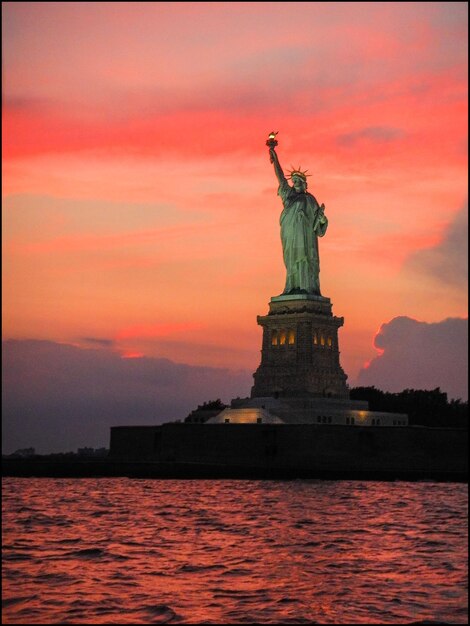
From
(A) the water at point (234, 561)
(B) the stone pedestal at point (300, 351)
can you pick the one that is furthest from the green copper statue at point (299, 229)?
(A) the water at point (234, 561)

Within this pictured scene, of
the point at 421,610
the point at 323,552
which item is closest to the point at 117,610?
the point at 421,610

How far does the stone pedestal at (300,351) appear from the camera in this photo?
234 ft

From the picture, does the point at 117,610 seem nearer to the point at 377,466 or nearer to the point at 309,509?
the point at 309,509

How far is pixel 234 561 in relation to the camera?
76.9 ft

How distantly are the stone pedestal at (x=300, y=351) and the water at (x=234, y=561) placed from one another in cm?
2887

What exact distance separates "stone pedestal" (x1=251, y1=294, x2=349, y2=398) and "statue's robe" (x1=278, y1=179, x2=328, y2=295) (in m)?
1.69

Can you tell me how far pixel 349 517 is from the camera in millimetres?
34156

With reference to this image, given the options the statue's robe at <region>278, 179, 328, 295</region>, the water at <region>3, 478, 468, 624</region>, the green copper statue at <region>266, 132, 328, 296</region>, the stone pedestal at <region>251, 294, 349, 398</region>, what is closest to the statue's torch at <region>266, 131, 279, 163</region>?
the green copper statue at <region>266, 132, 328, 296</region>

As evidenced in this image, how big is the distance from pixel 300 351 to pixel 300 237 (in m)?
8.50

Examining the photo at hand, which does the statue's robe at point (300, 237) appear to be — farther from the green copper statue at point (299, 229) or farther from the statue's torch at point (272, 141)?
the statue's torch at point (272, 141)

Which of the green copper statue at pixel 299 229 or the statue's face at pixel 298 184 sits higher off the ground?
the statue's face at pixel 298 184

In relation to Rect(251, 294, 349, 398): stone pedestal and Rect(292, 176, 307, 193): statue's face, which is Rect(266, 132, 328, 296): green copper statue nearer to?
Rect(292, 176, 307, 193): statue's face

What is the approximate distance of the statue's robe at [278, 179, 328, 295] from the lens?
7431 centimetres

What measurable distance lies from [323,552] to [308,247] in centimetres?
5053
